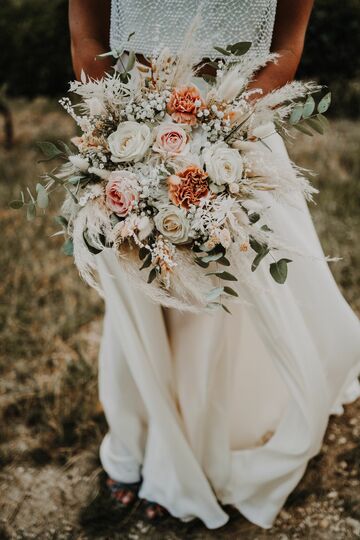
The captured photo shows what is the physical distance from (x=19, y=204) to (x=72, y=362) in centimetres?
175

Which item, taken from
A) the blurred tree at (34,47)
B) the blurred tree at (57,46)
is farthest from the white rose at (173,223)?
the blurred tree at (34,47)

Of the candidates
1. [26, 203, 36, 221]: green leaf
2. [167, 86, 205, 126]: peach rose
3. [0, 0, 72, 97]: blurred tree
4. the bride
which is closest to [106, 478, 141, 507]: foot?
the bride

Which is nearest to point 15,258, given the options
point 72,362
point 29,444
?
point 72,362

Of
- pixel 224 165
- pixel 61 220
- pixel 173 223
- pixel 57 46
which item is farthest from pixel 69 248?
pixel 57 46

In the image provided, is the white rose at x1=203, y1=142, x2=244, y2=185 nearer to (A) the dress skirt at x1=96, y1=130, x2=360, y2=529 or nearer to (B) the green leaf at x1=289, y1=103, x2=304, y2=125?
(B) the green leaf at x1=289, y1=103, x2=304, y2=125

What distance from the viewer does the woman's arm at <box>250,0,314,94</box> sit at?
2.00 metres

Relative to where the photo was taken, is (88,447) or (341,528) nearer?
(341,528)

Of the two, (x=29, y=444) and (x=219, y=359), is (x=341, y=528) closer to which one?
(x=219, y=359)

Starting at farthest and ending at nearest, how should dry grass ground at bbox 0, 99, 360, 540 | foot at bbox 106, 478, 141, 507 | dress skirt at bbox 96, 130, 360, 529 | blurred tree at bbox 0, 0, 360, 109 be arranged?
blurred tree at bbox 0, 0, 360, 109 < foot at bbox 106, 478, 141, 507 < dry grass ground at bbox 0, 99, 360, 540 < dress skirt at bbox 96, 130, 360, 529

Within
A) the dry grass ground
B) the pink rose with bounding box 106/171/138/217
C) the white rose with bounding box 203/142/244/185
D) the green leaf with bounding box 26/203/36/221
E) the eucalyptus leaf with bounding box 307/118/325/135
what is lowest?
the dry grass ground

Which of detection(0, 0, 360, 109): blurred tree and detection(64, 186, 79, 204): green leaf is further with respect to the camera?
detection(0, 0, 360, 109): blurred tree

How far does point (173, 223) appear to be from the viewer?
5.30ft

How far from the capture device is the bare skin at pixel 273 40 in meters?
2.01

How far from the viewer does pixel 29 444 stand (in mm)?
2973
